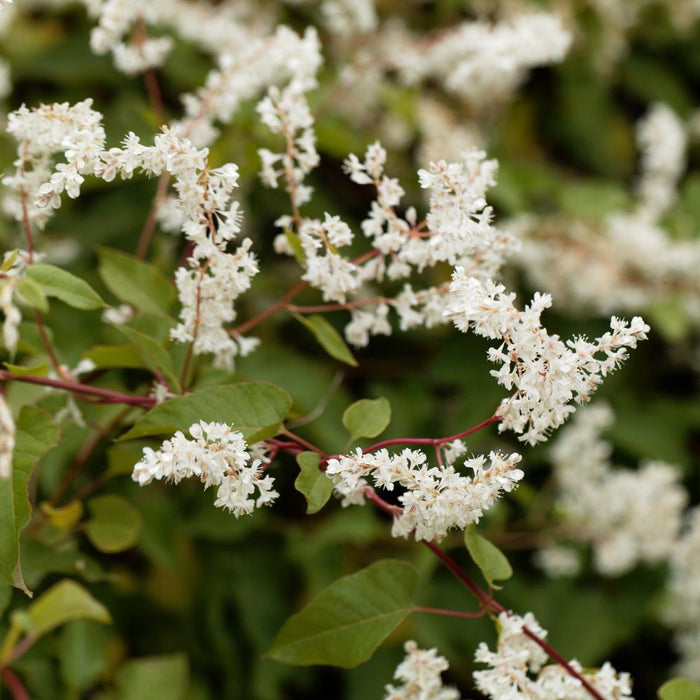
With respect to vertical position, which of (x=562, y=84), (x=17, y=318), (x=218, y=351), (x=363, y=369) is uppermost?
(x=17, y=318)

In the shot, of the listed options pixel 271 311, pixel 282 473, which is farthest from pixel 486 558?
pixel 282 473

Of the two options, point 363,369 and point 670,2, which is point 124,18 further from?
point 670,2

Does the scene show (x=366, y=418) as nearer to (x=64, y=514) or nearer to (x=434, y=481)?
(x=434, y=481)

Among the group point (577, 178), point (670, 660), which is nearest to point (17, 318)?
point (670, 660)

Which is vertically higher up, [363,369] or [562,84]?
[562,84]

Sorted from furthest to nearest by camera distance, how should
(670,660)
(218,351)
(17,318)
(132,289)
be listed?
1. (670,660)
2. (132,289)
3. (218,351)
4. (17,318)
